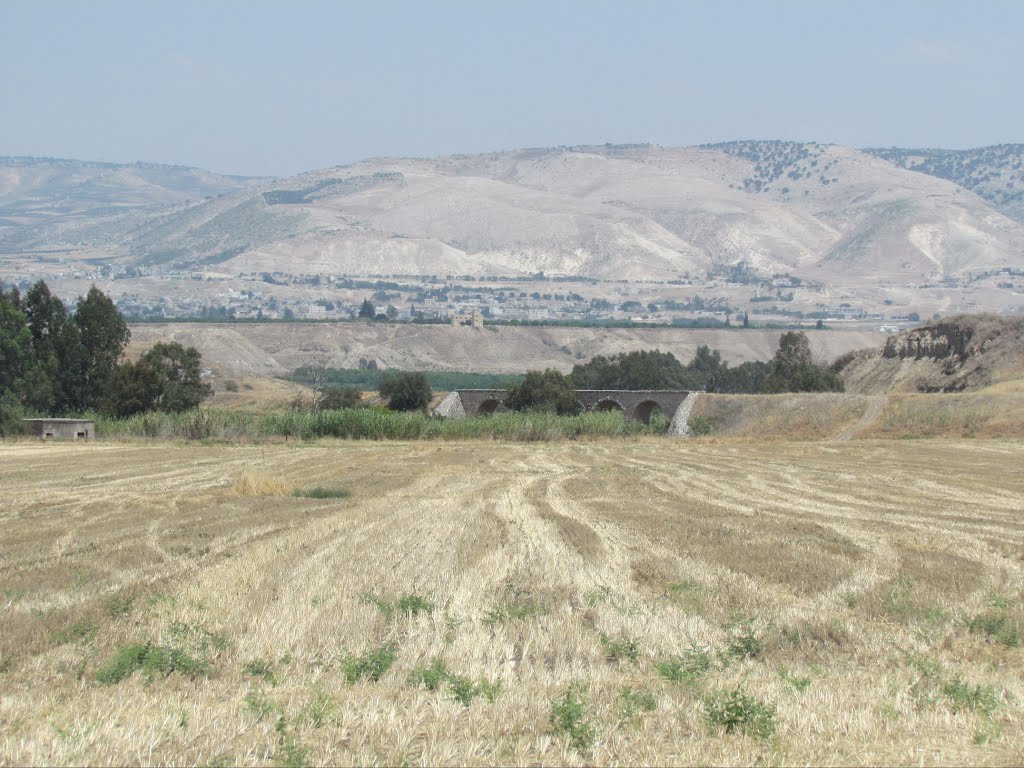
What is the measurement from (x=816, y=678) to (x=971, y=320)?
294ft

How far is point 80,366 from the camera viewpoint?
79.2 m

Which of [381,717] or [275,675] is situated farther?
[275,675]

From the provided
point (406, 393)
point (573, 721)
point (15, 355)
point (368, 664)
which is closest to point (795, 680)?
point (573, 721)

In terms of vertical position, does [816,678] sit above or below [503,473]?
above

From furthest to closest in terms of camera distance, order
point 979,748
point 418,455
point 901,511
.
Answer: point 418,455 → point 901,511 → point 979,748

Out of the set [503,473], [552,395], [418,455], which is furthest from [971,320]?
[503,473]

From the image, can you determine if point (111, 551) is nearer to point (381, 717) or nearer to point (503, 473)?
point (381, 717)

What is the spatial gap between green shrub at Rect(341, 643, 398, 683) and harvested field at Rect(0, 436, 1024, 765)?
1.1 inches

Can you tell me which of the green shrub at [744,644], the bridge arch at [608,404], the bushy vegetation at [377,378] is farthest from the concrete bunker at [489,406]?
the green shrub at [744,644]

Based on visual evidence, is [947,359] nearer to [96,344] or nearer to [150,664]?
[96,344]

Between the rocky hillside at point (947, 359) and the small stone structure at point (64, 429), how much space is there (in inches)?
2128

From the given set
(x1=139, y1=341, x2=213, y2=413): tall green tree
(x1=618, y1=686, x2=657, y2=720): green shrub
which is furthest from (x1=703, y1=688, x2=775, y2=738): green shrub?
(x1=139, y1=341, x2=213, y2=413): tall green tree

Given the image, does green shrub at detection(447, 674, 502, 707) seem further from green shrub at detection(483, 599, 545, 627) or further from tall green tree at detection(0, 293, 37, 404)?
tall green tree at detection(0, 293, 37, 404)

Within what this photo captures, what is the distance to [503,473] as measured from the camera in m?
36.7
